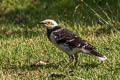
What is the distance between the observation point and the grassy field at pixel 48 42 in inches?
281

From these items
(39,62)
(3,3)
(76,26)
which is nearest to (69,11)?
(76,26)

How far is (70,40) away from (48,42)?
7.01ft

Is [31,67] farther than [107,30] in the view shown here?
No

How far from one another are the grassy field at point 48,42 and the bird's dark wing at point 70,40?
0.51 metres

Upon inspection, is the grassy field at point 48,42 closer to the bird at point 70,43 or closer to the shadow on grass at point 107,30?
the shadow on grass at point 107,30

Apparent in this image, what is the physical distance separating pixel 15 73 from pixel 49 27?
4.01ft

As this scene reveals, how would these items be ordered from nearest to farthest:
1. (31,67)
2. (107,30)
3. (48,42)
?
1. (31,67)
2. (48,42)
3. (107,30)

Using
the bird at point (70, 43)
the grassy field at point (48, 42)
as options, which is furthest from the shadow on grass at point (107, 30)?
the bird at point (70, 43)

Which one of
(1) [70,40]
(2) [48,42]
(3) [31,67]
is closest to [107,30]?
(2) [48,42]

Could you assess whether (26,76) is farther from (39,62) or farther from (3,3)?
(3,3)

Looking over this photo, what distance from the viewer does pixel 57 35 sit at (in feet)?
23.9

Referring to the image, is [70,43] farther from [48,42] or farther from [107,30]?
[107,30]

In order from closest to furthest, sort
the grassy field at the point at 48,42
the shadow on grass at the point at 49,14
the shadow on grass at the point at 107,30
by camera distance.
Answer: the grassy field at the point at 48,42, the shadow on grass at the point at 107,30, the shadow on grass at the point at 49,14

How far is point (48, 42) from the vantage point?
30.4 ft
